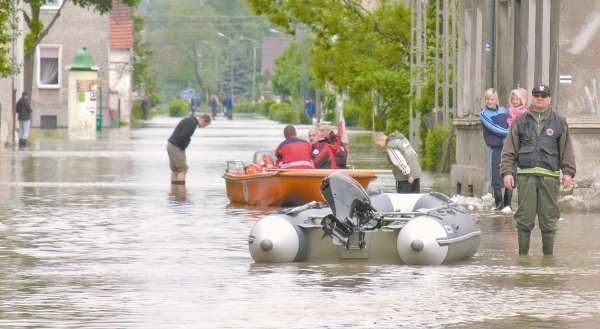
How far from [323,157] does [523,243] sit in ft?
31.9

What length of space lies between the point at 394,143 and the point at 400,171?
407mm

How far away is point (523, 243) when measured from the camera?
18.2m

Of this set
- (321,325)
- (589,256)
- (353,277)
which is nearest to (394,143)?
(589,256)

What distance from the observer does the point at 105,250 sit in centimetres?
1877

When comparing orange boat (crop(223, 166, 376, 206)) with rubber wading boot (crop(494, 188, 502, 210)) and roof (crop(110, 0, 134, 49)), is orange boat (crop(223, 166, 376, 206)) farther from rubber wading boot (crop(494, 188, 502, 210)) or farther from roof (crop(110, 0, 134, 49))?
roof (crop(110, 0, 134, 49))

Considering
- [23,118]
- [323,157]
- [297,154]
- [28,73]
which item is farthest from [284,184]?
[28,73]

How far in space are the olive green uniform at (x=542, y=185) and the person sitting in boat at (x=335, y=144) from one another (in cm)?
981

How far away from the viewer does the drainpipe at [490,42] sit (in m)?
31.1

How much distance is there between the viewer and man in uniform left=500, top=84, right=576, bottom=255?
18.1m

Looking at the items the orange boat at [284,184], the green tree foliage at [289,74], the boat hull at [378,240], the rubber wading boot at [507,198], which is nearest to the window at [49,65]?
the green tree foliage at [289,74]

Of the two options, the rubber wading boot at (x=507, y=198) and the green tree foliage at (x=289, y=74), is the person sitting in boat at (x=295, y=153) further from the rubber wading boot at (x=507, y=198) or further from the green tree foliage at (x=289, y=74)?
the green tree foliage at (x=289, y=74)

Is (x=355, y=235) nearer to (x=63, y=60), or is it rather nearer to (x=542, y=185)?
(x=542, y=185)

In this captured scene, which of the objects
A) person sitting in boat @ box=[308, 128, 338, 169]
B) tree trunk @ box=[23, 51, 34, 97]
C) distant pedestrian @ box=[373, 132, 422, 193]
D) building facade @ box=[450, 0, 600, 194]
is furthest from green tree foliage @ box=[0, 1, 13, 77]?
distant pedestrian @ box=[373, 132, 422, 193]

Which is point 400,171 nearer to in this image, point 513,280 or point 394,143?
point 394,143
